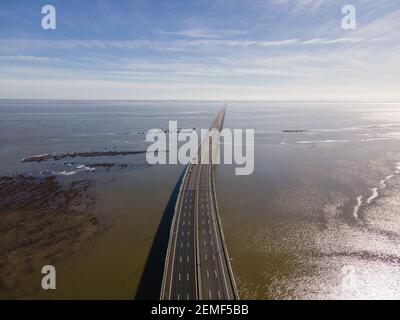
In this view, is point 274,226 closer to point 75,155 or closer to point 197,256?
point 197,256

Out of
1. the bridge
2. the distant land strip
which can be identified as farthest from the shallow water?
the distant land strip

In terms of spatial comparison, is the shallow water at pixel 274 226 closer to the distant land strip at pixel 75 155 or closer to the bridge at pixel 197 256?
the bridge at pixel 197 256

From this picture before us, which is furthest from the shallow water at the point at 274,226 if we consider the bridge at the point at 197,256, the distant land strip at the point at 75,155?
the distant land strip at the point at 75,155

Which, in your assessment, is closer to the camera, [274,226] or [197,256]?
[197,256]

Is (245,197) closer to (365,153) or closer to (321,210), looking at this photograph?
(321,210)

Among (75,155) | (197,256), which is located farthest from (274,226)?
(75,155)

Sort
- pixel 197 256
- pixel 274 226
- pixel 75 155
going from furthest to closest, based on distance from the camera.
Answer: pixel 75 155
pixel 274 226
pixel 197 256

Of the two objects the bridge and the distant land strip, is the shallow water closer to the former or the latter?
the bridge

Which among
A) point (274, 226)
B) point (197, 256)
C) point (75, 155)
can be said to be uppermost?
point (75, 155)
